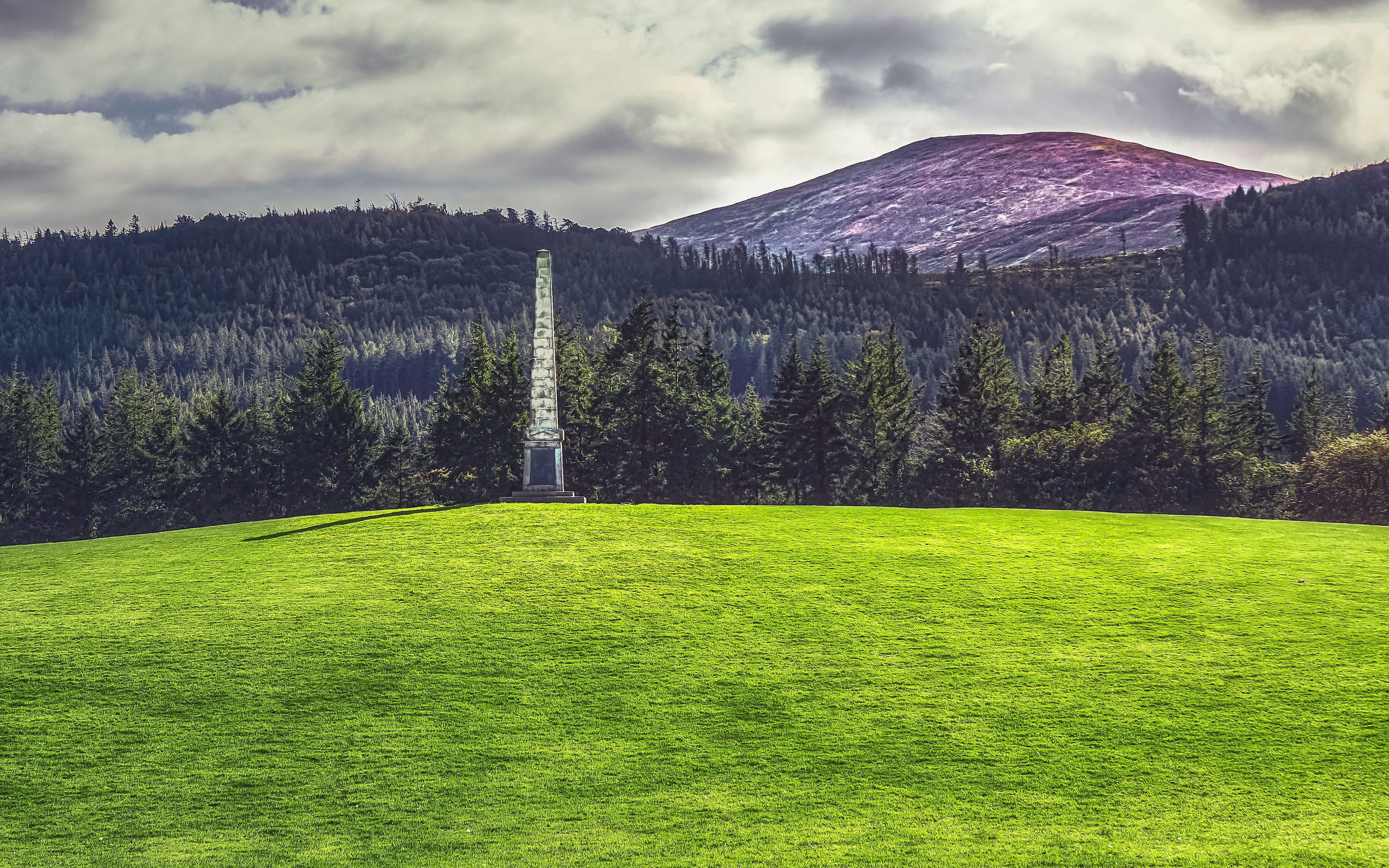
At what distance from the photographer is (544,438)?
143ft

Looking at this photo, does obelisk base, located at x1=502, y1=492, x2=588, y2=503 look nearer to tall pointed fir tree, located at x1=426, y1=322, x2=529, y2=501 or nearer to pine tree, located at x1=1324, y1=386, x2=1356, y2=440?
tall pointed fir tree, located at x1=426, y1=322, x2=529, y2=501

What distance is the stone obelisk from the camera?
4334 centimetres

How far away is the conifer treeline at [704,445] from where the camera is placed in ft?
228

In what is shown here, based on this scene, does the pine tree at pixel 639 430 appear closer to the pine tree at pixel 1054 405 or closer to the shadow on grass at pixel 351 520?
the pine tree at pixel 1054 405

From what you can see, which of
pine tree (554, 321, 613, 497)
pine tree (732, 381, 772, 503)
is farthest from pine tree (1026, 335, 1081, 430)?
pine tree (554, 321, 613, 497)

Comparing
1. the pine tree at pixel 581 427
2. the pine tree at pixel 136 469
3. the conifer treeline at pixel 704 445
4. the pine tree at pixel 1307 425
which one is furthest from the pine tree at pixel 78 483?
the pine tree at pixel 1307 425

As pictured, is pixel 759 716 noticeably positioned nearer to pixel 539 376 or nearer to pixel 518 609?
pixel 518 609

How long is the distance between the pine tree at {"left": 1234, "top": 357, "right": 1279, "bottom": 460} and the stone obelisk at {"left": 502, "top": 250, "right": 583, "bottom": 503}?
4975 cm

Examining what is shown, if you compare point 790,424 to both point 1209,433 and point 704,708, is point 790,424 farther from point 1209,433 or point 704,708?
point 704,708

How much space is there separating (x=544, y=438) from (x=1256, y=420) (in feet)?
199

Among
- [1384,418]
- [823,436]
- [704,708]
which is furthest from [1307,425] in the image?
[704,708]

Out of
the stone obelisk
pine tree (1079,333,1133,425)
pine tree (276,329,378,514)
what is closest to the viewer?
the stone obelisk

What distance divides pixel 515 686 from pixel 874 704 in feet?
22.2

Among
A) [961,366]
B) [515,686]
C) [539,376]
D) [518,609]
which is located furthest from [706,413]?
[515,686]
